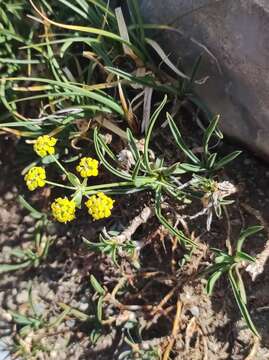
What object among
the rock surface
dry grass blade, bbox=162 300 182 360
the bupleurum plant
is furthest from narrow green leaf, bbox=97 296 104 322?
the rock surface

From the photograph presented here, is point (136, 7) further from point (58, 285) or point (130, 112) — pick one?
point (58, 285)

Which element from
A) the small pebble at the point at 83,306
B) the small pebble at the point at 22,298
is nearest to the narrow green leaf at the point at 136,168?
the small pebble at the point at 83,306

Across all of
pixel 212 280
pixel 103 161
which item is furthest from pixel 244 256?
pixel 103 161

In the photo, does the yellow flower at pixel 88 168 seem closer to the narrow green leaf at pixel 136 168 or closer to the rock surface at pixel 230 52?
the narrow green leaf at pixel 136 168

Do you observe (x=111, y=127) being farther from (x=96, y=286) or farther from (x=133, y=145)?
(x=96, y=286)

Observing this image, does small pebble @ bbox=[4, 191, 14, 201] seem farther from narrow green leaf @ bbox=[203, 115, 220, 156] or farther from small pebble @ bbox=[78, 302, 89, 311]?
narrow green leaf @ bbox=[203, 115, 220, 156]
